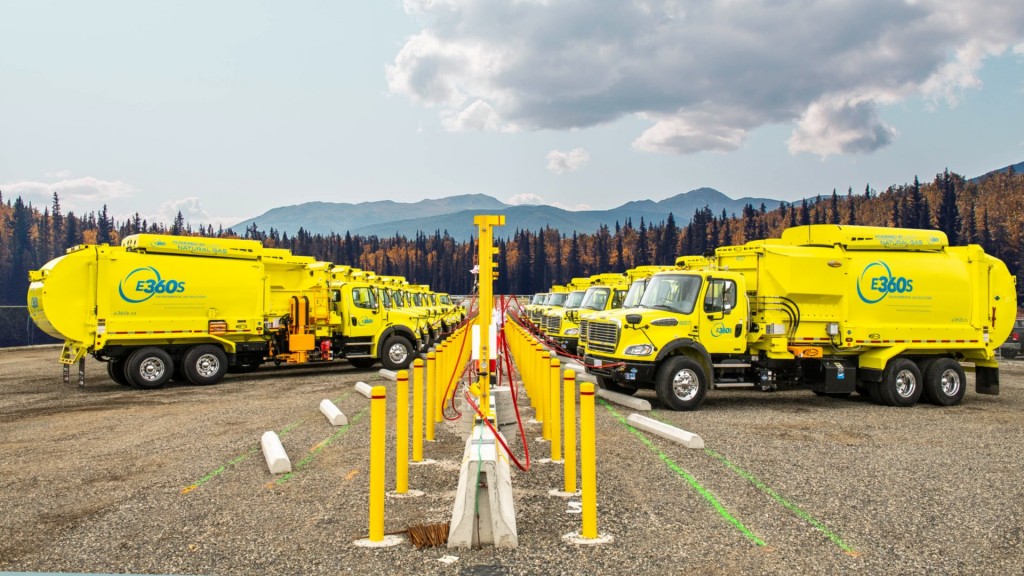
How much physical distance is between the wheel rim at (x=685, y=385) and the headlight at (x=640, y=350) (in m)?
0.63

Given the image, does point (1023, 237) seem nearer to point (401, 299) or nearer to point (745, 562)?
point (401, 299)

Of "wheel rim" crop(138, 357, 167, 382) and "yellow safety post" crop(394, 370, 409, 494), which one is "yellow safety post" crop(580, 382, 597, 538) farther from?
"wheel rim" crop(138, 357, 167, 382)

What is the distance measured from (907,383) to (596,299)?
11.1 metres

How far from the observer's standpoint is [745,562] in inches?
203

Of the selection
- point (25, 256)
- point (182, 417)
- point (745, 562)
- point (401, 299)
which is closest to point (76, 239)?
point (25, 256)

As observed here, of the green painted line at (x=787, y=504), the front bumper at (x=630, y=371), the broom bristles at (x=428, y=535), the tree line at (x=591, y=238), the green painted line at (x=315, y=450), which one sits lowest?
the green painted line at (x=787, y=504)

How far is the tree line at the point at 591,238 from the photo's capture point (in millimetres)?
123500

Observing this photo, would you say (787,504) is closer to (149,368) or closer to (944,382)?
(944,382)

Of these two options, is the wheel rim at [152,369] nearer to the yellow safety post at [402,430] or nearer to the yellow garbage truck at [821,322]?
the yellow garbage truck at [821,322]

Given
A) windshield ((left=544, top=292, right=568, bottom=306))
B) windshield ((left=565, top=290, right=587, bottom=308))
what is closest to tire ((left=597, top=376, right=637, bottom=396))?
windshield ((left=565, top=290, right=587, bottom=308))

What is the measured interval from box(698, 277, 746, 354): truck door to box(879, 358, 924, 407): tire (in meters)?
2.95

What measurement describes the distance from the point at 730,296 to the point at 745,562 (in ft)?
27.7

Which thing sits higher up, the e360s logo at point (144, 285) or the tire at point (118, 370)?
the e360s logo at point (144, 285)

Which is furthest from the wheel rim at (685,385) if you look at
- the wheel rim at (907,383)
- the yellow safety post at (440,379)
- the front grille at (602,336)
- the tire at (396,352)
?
the tire at (396,352)
